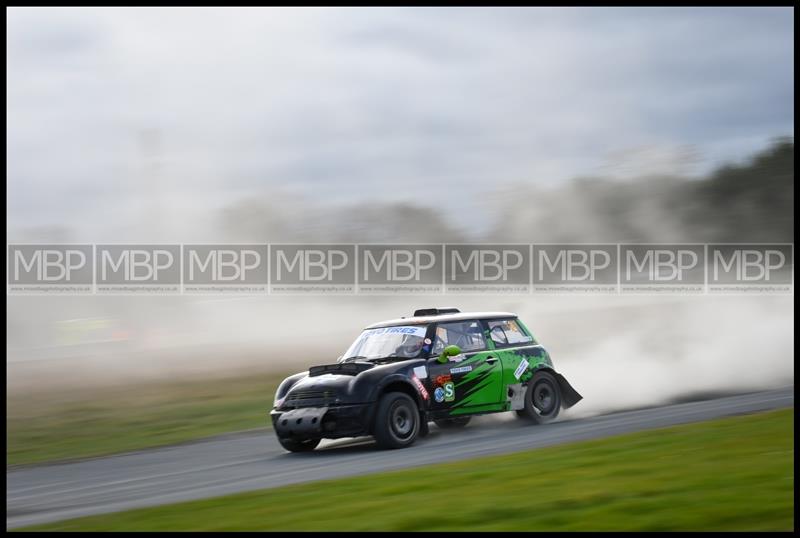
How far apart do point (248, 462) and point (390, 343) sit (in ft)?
7.69

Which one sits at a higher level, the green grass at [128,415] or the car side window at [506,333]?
the car side window at [506,333]

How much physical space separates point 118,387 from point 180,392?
202 cm

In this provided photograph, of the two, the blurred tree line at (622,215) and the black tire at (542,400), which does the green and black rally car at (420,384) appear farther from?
the blurred tree line at (622,215)

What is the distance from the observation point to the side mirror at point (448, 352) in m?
12.9

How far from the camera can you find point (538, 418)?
14.0 meters

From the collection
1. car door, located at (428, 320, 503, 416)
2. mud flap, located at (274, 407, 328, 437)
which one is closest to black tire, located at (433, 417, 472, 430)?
car door, located at (428, 320, 503, 416)

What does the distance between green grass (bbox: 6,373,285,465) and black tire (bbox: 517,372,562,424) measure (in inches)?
187

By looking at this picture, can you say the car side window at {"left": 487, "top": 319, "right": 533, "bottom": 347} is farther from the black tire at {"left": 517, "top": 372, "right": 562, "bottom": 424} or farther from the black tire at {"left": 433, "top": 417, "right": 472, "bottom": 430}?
the black tire at {"left": 433, "top": 417, "right": 472, "bottom": 430}

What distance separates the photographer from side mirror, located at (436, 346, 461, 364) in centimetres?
1290

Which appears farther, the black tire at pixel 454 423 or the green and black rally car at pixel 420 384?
the black tire at pixel 454 423

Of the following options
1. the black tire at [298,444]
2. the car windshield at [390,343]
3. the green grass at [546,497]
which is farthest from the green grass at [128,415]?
the green grass at [546,497]

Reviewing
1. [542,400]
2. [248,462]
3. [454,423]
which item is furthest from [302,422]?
[542,400]

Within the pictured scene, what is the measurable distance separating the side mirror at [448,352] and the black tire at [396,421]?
72 centimetres

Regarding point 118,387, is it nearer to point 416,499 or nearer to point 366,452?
point 366,452
